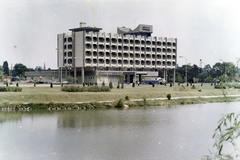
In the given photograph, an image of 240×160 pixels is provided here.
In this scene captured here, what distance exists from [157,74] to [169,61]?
7.22 meters

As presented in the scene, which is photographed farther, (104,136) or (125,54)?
(125,54)

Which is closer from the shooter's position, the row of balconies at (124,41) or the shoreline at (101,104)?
the shoreline at (101,104)

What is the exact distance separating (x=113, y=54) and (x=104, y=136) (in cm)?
7172

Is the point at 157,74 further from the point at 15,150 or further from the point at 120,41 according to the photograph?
the point at 15,150

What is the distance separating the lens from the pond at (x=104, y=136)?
18.0 metres

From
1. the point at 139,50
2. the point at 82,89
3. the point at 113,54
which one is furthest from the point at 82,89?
the point at 139,50

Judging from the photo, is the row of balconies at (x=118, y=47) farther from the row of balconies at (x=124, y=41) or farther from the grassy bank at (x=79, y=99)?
the grassy bank at (x=79, y=99)

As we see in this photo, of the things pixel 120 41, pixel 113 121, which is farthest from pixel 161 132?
pixel 120 41

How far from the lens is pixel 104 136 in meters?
22.8

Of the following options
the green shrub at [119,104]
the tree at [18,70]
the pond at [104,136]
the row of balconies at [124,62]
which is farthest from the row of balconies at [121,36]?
the pond at [104,136]

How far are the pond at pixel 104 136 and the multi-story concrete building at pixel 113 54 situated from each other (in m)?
51.0

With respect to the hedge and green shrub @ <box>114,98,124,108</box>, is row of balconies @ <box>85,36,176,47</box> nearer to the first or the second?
the hedge

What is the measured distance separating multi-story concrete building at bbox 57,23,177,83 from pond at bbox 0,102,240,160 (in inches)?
2009

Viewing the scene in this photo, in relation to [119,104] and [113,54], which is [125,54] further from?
[119,104]
